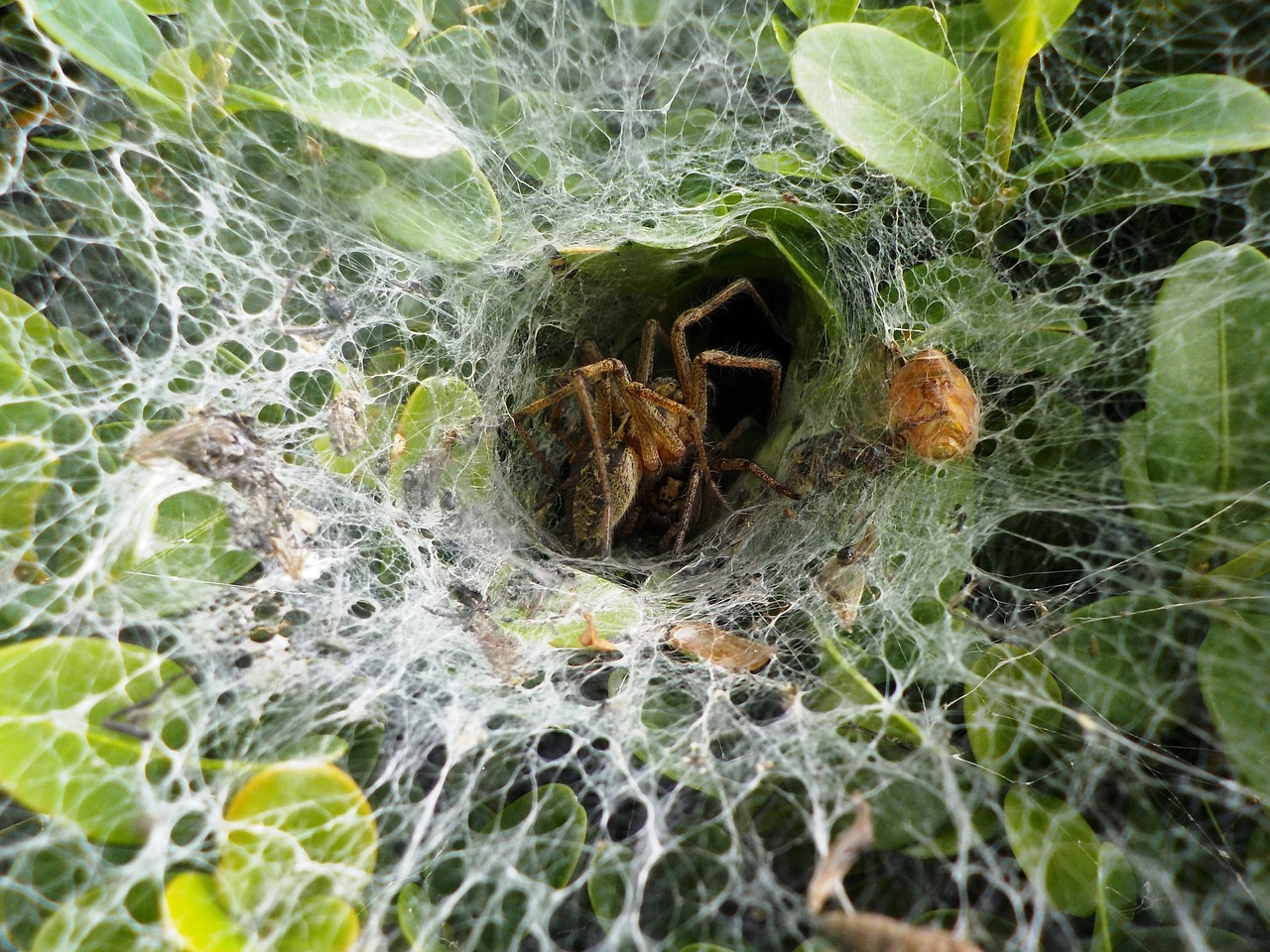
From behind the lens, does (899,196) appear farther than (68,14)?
Yes

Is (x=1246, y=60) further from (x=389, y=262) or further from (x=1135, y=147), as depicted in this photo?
(x=389, y=262)

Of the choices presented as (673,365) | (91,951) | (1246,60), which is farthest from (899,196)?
(91,951)

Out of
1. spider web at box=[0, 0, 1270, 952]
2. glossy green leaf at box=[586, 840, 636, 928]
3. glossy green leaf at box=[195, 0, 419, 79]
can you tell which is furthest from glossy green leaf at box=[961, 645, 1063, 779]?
glossy green leaf at box=[195, 0, 419, 79]

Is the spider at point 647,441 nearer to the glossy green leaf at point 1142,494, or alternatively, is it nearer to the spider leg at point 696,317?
the spider leg at point 696,317

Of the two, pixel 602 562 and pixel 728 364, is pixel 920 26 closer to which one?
pixel 728 364

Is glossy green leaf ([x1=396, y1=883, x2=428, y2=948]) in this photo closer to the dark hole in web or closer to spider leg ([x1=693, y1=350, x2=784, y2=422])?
spider leg ([x1=693, y1=350, x2=784, y2=422])
